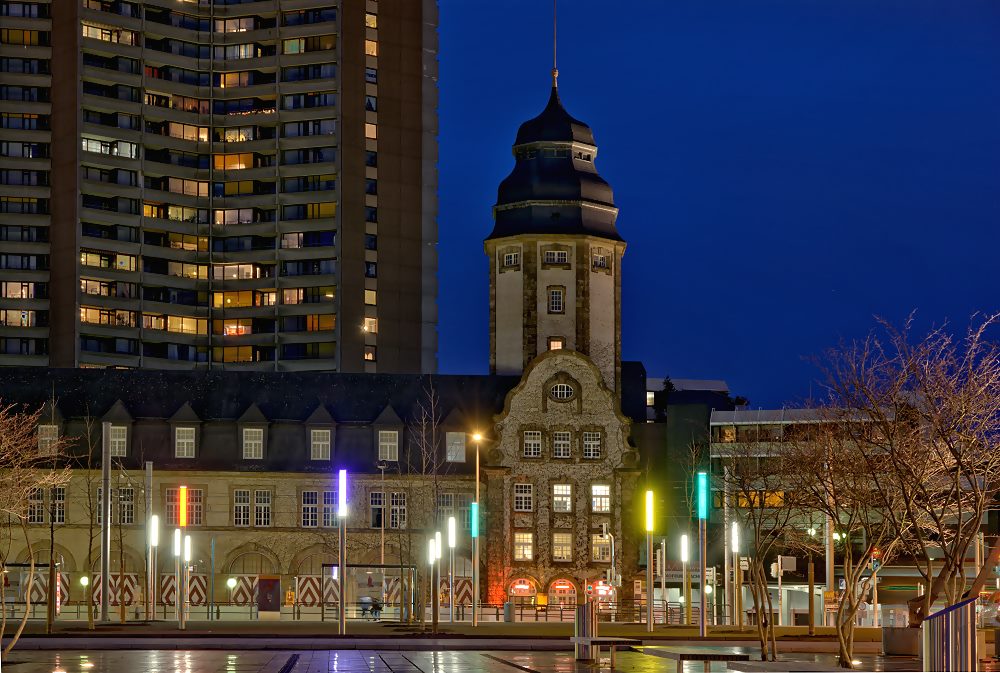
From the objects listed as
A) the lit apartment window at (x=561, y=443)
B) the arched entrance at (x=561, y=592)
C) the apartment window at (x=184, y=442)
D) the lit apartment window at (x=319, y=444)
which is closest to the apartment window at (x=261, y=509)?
the lit apartment window at (x=319, y=444)

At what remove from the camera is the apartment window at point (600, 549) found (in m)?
112

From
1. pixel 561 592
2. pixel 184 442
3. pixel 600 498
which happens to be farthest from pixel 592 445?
pixel 184 442

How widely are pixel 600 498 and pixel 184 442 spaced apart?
26.4 meters

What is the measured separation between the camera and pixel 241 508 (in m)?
112

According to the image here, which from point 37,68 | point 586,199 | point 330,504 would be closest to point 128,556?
point 330,504

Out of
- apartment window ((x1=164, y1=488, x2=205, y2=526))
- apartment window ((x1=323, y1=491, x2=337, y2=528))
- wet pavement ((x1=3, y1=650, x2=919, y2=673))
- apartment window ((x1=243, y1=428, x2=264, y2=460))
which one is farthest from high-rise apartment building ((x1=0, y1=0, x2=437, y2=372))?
wet pavement ((x1=3, y1=650, x2=919, y2=673))

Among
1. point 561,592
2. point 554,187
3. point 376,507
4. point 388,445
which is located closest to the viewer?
point 561,592

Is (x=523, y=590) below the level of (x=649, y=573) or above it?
below

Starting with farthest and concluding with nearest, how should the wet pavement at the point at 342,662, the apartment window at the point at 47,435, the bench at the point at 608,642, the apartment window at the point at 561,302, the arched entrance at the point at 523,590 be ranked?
the apartment window at the point at 561,302 → the arched entrance at the point at 523,590 → the apartment window at the point at 47,435 → the bench at the point at 608,642 → the wet pavement at the point at 342,662

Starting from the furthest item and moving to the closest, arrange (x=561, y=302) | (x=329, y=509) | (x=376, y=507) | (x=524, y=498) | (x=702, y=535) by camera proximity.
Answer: (x=561, y=302) → (x=524, y=498) → (x=329, y=509) → (x=376, y=507) → (x=702, y=535)

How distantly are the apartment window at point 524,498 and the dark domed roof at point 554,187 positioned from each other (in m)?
16.5

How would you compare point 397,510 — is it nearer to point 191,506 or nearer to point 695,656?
point 191,506

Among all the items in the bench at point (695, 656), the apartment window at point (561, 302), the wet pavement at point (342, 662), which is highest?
the apartment window at point (561, 302)

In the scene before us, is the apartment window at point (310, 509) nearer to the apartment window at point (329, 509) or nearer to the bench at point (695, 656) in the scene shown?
the apartment window at point (329, 509)
